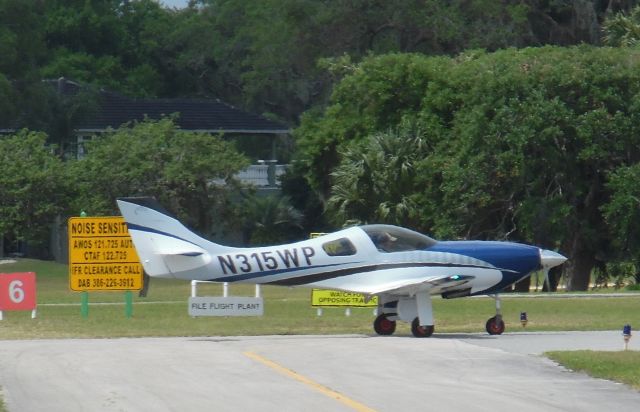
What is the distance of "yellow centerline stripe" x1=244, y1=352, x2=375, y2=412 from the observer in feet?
44.2

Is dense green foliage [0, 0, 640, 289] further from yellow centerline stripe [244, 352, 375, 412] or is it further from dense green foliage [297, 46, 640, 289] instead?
yellow centerline stripe [244, 352, 375, 412]

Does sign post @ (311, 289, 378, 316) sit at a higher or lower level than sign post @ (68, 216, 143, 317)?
lower

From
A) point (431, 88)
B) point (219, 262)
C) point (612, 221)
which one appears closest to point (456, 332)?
point (219, 262)

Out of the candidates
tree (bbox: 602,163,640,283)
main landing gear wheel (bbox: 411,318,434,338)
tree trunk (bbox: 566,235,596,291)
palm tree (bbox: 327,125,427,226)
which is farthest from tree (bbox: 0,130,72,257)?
main landing gear wheel (bbox: 411,318,434,338)

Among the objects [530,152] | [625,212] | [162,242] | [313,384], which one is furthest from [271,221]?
[313,384]

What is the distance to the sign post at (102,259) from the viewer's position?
27703 millimetres

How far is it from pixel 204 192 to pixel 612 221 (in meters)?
15.2

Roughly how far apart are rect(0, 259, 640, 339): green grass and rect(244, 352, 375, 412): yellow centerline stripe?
530 centimetres

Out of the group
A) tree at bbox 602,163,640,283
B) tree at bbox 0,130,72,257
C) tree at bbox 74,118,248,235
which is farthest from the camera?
tree at bbox 0,130,72,257

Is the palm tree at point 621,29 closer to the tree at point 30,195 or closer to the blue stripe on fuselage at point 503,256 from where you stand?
the tree at point 30,195

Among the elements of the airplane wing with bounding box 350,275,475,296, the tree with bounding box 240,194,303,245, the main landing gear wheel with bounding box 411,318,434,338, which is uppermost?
the tree with bounding box 240,194,303,245

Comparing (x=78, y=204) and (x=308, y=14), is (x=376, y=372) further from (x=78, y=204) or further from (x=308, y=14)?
(x=308, y=14)

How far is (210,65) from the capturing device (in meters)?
81.6

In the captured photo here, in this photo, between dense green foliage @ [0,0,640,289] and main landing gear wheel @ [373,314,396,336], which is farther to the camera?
dense green foliage @ [0,0,640,289]
